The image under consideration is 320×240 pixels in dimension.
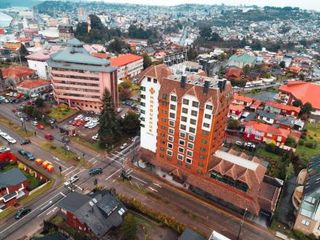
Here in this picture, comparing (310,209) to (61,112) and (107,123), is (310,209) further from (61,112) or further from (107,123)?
(61,112)

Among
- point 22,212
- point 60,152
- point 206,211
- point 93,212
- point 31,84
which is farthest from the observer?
point 31,84

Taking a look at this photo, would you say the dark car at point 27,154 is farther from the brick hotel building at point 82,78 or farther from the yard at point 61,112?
the brick hotel building at point 82,78

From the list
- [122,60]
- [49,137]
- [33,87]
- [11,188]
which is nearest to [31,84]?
[33,87]

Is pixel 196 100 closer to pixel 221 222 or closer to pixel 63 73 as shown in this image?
pixel 221 222

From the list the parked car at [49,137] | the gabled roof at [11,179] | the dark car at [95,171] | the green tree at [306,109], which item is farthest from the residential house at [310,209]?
the parked car at [49,137]

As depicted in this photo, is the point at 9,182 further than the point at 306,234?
Yes

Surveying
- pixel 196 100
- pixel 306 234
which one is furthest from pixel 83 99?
pixel 306 234
